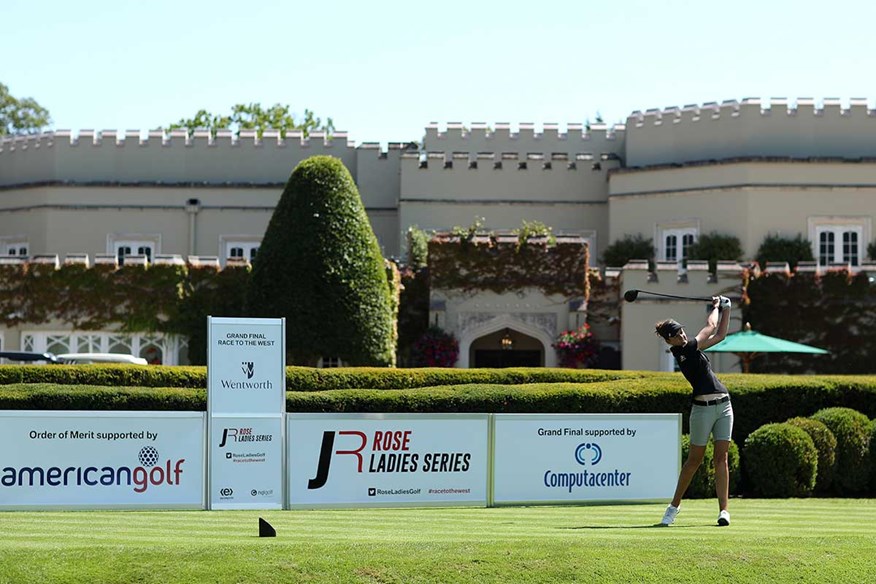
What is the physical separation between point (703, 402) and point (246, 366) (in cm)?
492

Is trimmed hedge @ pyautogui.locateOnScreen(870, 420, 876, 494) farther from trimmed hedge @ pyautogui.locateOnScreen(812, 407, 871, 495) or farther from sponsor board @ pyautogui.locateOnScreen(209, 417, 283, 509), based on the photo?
sponsor board @ pyautogui.locateOnScreen(209, 417, 283, 509)

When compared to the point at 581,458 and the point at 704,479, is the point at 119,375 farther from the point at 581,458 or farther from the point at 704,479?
the point at 704,479

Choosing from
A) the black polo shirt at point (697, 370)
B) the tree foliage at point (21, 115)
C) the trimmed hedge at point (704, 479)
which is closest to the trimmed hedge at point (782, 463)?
the trimmed hedge at point (704, 479)

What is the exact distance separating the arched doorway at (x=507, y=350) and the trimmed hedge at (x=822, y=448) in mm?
15717

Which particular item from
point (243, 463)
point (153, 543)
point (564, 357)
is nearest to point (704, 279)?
point (564, 357)

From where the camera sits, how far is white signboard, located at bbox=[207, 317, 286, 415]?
1513 centimetres

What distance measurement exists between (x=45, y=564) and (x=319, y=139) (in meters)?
32.6

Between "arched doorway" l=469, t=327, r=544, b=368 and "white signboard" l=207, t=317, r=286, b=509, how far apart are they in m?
20.5

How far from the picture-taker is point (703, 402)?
45.6 feet

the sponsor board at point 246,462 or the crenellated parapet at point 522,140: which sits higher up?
the crenellated parapet at point 522,140

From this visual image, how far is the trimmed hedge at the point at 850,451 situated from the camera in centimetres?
2022

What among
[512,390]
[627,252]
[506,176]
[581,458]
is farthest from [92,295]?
[581,458]

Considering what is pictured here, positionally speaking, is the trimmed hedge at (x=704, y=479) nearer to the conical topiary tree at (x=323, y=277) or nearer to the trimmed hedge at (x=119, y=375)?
the trimmed hedge at (x=119, y=375)

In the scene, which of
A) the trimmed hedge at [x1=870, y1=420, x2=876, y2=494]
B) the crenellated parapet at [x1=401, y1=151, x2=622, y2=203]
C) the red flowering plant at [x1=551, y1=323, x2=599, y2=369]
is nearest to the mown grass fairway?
the trimmed hedge at [x1=870, y1=420, x2=876, y2=494]
